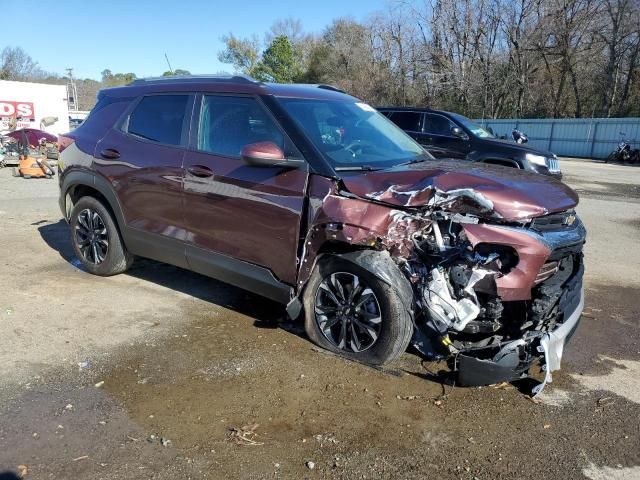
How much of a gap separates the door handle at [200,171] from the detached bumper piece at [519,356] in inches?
94.9

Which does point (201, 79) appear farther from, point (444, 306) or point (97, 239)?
point (444, 306)

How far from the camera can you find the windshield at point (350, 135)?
13.3 ft

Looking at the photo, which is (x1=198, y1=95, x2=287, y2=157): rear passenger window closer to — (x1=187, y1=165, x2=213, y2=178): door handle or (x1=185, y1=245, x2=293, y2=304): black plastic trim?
(x1=187, y1=165, x2=213, y2=178): door handle

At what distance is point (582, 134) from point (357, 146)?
30.6 m

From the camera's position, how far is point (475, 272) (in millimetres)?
3307

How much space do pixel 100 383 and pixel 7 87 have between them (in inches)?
887

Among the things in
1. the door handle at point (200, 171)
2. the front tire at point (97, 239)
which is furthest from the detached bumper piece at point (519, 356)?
the front tire at point (97, 239)

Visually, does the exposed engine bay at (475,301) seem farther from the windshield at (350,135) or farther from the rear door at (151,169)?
the rear door at (151,169)

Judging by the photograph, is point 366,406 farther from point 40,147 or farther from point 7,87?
point 7,87

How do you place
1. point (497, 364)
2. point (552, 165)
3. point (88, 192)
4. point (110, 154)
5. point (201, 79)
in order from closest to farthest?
point (497, 364) < point (201, 79) < point (110, 154) < point (88, 192) < point (552, 165)

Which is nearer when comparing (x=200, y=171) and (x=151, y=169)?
(x=200, y=171)

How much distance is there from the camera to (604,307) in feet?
17.3

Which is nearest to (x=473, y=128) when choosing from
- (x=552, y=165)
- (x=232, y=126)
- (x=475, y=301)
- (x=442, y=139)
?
(x=442, y=139)

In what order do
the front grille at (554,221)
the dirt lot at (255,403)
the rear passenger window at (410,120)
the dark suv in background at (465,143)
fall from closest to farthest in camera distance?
the dirt lot at (255,403)
the front grille at (554,221)
the dark suv in background at (465,143)
the rear passenger window at (410,120)
